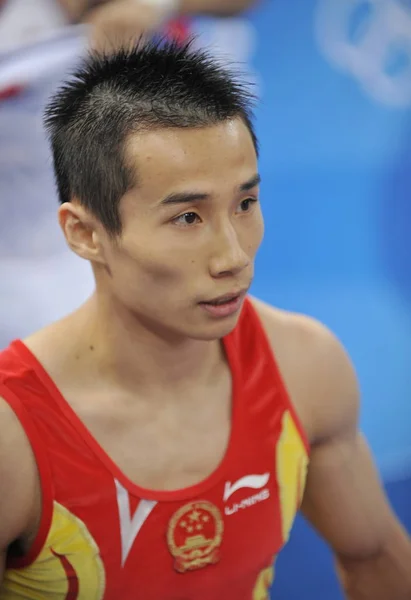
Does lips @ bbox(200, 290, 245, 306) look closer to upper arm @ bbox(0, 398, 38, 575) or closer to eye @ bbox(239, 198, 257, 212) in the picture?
eye @ bbox(239, 198, 257, 212)

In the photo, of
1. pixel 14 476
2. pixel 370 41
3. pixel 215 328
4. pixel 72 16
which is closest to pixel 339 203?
pixel 370 41

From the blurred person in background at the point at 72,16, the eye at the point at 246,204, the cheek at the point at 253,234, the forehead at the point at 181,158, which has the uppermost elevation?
the blurred person in background at the point at 72,16

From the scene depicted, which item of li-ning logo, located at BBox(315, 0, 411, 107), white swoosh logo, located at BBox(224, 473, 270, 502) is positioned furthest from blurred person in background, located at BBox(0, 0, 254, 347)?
li-ning logo, located at BBox(315, 0, 411, 107)

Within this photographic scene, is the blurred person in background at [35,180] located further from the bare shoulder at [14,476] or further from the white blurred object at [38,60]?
the bare shoulder at [14,476]

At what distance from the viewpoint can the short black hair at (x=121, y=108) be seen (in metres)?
1.05

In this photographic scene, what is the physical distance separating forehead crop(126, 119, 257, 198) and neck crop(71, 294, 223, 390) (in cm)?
21

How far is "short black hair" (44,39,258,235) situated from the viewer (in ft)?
3.43

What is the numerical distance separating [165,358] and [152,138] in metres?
0.31

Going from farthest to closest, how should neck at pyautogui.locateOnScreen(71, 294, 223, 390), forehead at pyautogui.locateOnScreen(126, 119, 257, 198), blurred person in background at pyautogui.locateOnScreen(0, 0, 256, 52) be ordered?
blurred person in background at pyautogui.locateOnScreen(0, 0, 256, 52) → neck at pyautogui.locateOnScreen(71, 294, 223, 390) → forehead at pyautogui.locateOnScreen(126, 119, 257, 198)

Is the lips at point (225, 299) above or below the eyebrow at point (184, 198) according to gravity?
below

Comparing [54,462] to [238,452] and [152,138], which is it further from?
[152,138]

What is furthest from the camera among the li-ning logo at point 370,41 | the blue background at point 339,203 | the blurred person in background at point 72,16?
the li-ning logo at point 370,41

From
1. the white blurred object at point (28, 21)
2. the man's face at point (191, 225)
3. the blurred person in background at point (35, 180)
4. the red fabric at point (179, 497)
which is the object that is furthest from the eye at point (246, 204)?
the white blurred object at point (28, 21)

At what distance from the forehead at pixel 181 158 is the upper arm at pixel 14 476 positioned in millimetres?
321
